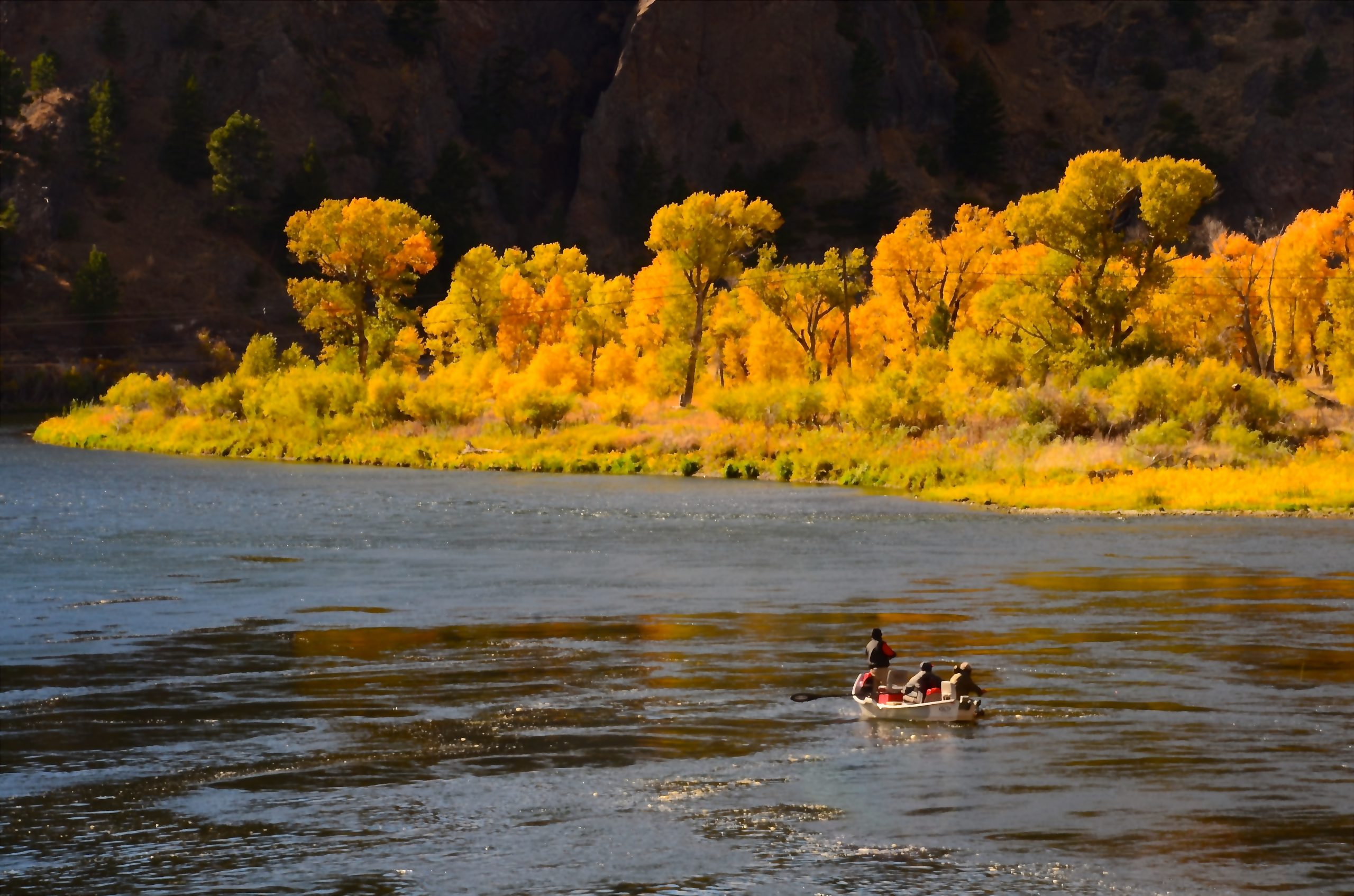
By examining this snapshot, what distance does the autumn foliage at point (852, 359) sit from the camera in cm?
7212

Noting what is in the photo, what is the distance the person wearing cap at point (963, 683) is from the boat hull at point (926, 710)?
0.40 feet

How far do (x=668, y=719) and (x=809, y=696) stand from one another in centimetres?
249

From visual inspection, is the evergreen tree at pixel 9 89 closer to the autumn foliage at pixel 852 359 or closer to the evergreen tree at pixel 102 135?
the evergreen tree at pixel 102 135

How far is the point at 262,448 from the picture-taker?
9412 cm

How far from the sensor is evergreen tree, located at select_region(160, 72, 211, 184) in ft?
573

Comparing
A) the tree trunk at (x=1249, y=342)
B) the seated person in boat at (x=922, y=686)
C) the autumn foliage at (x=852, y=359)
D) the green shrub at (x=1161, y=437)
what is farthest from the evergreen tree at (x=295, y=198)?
the seated person in boat at (x=922, y=686)

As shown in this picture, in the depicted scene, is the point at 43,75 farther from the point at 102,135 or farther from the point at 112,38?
the point at 112,38

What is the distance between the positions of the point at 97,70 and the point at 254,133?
21409mm

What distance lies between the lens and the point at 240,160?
565ft

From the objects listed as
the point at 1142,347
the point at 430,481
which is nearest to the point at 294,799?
the point at 430,481

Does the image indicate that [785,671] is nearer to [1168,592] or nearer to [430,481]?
[1168,592]

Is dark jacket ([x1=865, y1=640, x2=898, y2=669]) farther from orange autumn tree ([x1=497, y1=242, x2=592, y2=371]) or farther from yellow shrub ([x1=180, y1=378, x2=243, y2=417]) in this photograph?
orange autumn tree ([x1=497, y1=242, x2=592, y2=371])

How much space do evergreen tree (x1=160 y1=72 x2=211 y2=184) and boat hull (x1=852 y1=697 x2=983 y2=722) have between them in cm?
16134

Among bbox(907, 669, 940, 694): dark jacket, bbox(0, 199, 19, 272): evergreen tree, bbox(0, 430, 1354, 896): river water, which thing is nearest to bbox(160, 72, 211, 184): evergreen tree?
bbox(0, 199, 19, 272): evergreen tree
